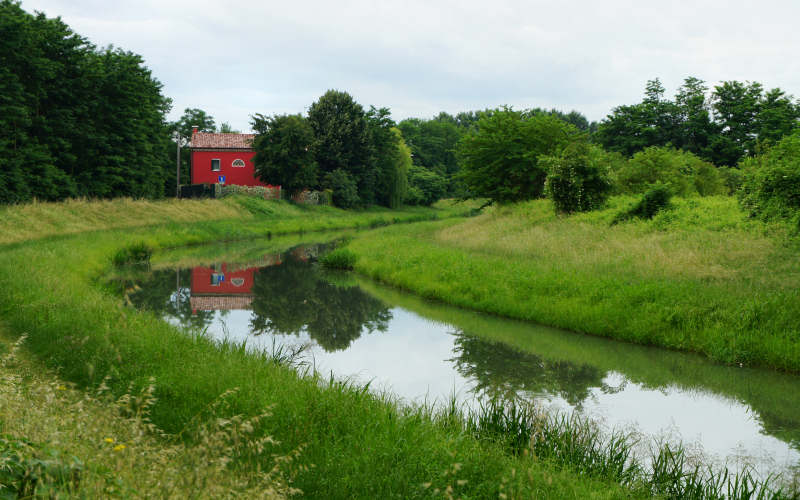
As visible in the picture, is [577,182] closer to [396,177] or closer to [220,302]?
[220,302]

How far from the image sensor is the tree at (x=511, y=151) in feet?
114

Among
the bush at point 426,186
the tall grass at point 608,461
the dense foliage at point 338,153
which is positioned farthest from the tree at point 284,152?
the tall grass at point 608,461

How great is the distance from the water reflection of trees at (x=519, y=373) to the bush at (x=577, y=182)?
1760cm

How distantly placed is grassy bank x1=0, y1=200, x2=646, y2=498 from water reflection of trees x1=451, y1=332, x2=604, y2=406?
9.44ft

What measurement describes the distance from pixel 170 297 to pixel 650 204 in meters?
18.7

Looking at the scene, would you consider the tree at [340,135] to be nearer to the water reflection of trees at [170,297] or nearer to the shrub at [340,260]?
the shrub at [340,260]

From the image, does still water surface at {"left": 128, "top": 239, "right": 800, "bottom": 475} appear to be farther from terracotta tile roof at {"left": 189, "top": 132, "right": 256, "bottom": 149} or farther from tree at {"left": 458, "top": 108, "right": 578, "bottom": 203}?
terracotta tile roof at {"left": 189, "top": 132, "right": 256, "bottom": 149}

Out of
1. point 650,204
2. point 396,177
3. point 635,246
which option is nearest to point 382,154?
point 396,177

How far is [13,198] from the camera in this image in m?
32.0

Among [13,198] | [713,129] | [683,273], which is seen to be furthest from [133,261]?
[713,129]

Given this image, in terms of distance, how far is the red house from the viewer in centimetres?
6262

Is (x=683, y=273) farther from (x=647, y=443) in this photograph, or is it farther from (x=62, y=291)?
(x=62, y=291)

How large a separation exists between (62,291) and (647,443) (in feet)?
37.3

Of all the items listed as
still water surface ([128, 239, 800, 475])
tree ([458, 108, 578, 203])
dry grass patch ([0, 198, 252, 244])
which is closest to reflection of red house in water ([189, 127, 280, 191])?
dry grass patch ([0, 198, 252, 244])
